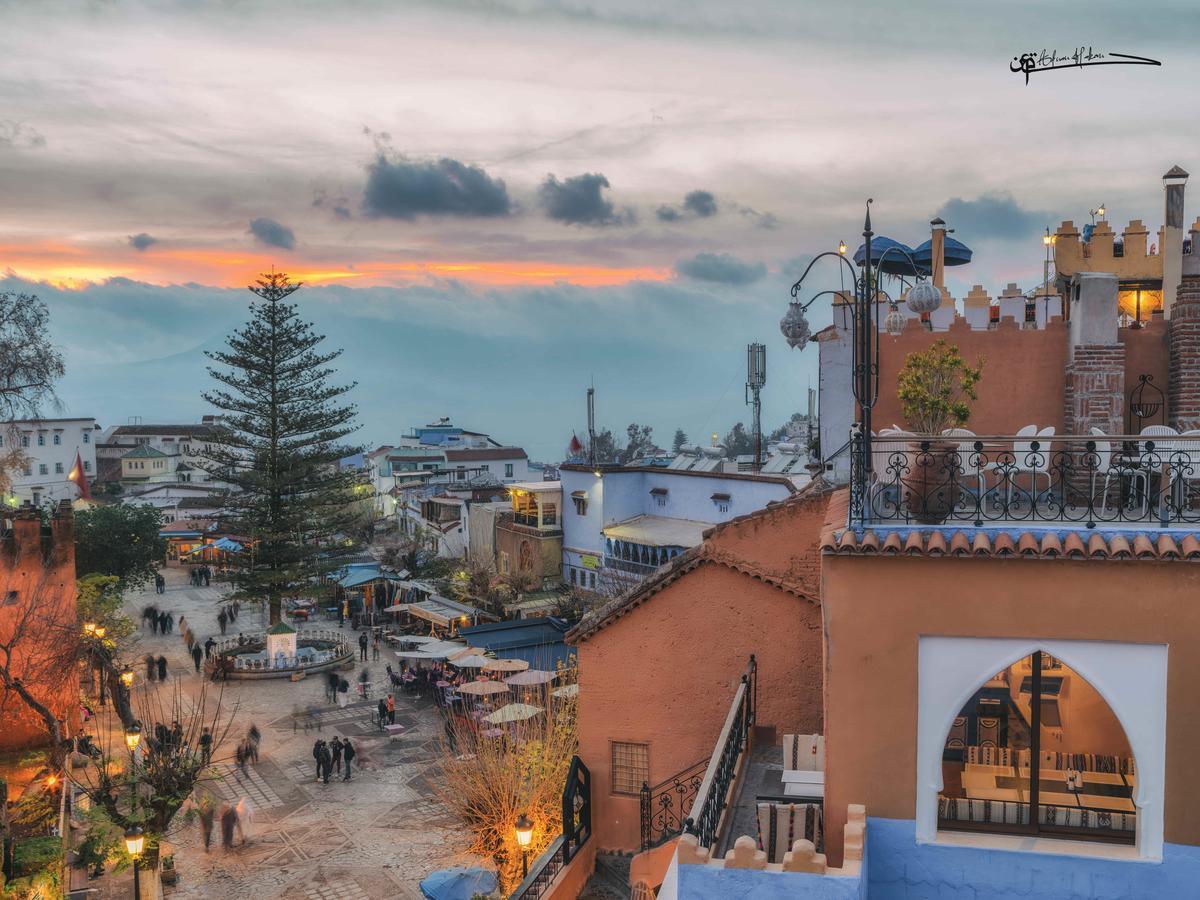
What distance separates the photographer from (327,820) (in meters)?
16.8

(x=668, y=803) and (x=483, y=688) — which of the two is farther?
(x=483, y=688)

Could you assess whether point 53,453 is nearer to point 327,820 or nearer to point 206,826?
point 206,826

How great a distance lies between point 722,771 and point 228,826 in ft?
39.1

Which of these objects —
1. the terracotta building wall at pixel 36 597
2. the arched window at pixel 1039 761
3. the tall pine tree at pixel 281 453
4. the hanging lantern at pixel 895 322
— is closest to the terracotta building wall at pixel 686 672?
the hanging lantern at pixel 895 322

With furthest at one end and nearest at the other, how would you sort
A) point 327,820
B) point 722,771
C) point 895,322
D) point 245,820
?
point 327,820 → point 245,820 → point 895,322 → point 722,771

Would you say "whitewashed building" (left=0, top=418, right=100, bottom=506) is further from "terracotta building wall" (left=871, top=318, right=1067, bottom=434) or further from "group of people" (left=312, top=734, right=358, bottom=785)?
"terracotta building wall" (left=871, top=318, right=1067, bottom=434)

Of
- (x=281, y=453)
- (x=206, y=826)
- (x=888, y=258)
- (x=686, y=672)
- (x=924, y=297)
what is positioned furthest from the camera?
(x=281, y=453)

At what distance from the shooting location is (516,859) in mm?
12273

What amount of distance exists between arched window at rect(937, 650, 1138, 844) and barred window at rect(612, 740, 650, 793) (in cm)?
646

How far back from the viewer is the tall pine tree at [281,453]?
32375 millimetres

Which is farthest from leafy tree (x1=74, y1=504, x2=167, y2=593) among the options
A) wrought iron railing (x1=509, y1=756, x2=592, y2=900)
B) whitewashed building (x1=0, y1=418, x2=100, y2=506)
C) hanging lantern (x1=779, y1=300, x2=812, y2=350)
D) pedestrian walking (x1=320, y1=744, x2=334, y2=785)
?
hanging lantern (x1=779, y1=300, x2=812, y2=350)

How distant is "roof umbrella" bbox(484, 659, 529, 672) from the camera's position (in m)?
20.7

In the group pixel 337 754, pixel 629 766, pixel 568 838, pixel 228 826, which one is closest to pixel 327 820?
pixel 228 826

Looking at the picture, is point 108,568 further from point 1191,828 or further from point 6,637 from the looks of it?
point 1191,828
